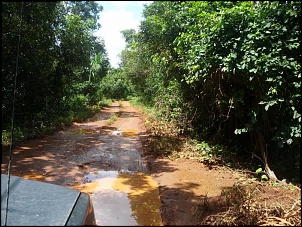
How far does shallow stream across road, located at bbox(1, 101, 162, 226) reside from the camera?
3.56 metres

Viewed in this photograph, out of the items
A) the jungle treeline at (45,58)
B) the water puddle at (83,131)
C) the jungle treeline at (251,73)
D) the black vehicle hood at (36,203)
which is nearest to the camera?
the black vehicle hood at (36,203)

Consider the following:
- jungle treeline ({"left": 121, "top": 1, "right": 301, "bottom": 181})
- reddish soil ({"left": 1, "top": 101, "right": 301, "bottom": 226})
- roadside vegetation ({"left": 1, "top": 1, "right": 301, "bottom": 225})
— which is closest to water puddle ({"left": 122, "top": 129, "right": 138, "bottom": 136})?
roadside vegetation ({"left": 1, "top": 1, "right": 301, "bottom": 225})

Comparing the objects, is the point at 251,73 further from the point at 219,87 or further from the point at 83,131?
the point at 83,131

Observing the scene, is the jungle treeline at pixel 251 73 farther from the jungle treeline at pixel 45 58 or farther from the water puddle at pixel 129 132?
the water puddle at pixel 129 132

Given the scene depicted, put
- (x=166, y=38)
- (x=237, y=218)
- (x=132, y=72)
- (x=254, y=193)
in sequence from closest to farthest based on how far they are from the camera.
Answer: (x=237, y=218)
(x=254, y=193)
(x=166, y=38)
(x=132, y=72)

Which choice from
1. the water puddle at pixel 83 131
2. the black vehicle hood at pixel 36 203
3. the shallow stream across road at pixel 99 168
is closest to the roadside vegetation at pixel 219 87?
the black vehicle hood at pixel 36 203

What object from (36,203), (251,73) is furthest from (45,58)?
(36,203)

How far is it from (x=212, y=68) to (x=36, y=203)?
419 cm

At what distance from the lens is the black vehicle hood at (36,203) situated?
1.21m

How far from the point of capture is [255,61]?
396 centimetres

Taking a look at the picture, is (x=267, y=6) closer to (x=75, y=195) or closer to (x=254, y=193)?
(x=254, y=193)

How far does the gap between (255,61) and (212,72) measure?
124cm

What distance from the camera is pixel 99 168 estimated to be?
537cm

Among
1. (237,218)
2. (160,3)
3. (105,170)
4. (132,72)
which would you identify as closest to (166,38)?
(160,3)
